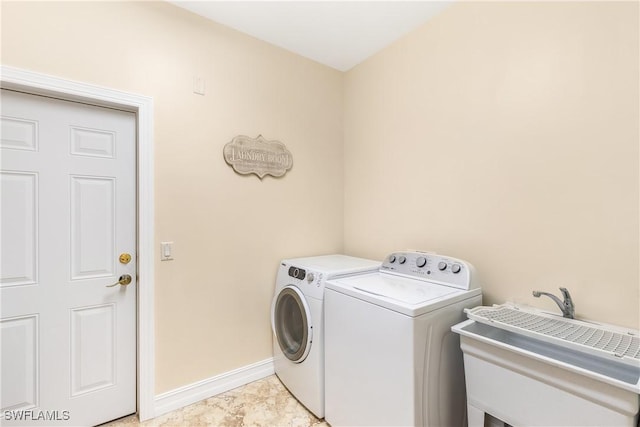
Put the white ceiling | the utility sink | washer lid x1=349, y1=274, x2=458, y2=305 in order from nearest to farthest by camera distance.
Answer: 1. the utility sink
2. washer lid x1=349, y1=274, x2=458, y2=305
3. the white ceiling

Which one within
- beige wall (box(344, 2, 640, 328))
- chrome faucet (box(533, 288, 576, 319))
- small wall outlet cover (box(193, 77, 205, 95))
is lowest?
chrome faucet (box(533, 288, 576, 319))

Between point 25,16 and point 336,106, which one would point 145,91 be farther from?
point 336,106

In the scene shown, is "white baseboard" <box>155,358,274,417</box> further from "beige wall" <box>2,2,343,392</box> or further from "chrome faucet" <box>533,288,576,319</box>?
"chrome faucet" <box>533,288,576,319</box>

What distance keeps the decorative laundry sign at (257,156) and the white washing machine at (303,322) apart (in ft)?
2.42

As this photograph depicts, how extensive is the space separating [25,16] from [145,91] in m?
0.58

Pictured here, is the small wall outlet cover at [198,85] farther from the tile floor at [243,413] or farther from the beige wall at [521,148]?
the tile floor at [243,413]

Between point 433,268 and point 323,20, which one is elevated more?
point 323,20

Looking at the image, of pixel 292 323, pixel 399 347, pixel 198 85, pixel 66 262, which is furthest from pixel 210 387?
pixel 198 85

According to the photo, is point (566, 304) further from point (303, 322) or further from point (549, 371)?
point (303, 322)

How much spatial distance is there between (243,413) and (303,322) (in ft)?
2.24

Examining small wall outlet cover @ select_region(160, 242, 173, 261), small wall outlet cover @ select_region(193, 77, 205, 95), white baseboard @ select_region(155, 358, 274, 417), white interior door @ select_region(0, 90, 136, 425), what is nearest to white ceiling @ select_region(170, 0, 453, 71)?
small wall outlet cover @ select_region(193, 77, 205, 95)

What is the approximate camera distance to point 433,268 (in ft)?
5.73

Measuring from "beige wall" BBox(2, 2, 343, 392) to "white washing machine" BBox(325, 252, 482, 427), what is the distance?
787 mm

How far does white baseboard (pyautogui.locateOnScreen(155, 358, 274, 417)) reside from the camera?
182cm
